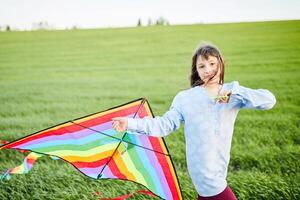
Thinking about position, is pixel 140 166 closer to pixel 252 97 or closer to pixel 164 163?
pixel 164 163

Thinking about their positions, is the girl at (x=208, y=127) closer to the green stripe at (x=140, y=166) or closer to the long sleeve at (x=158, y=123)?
the long sleeve at (x=158, y=123)

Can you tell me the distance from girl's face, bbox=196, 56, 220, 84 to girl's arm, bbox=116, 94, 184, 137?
0.68 feet

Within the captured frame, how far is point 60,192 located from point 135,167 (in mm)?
896

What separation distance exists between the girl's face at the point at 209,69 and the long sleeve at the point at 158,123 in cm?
20

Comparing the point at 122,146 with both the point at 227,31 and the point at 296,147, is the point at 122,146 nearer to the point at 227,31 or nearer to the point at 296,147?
the point at 296,147

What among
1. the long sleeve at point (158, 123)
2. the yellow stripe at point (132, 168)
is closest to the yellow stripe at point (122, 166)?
the yellow stripe at point (132, 168)

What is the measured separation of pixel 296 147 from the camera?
3.50 m

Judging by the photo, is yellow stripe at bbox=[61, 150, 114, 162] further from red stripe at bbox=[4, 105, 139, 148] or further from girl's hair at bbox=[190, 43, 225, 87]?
girl's hair at bbox=[190, 43, 225, 87]

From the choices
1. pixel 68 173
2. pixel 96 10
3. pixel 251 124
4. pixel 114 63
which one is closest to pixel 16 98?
pixel 96 10

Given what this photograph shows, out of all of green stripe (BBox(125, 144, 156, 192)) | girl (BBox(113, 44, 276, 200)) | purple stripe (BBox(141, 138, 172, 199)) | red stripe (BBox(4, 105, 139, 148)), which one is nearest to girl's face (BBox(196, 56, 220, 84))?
girl (BBox(113, 44, 276, 200))

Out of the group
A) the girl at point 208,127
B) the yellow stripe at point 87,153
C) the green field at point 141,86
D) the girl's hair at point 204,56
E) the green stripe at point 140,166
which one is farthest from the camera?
the green field at point 141,86

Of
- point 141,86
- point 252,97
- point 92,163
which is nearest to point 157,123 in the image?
point 252,97

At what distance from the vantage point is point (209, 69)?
193 cm

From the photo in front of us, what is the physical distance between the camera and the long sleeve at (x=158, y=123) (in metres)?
1.89
